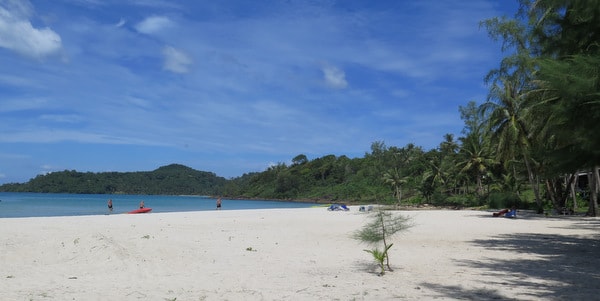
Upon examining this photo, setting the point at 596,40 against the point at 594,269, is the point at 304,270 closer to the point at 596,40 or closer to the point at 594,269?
the point at 594,269

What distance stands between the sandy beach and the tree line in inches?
73.6

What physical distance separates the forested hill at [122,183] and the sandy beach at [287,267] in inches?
5829

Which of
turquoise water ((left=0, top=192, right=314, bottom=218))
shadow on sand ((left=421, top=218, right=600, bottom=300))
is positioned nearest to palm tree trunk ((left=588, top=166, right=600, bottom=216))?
shadow on sand ((left=421, top=218, right=600, bottom=300))

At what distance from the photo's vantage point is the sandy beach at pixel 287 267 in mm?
6715

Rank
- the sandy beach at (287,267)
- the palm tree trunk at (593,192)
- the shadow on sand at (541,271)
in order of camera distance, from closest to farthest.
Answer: the shadow on sand at (541,271) < the sandy beach at (287,267) < the palm tree trunk at (593,192)

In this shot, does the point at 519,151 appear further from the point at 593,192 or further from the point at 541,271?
the point at 541,271

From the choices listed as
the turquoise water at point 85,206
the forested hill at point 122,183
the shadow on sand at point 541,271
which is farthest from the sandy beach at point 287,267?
the forested hill at point 122,183

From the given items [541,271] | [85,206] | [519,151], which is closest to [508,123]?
[519,151]

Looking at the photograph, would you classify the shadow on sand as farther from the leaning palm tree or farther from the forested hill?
the forested hill

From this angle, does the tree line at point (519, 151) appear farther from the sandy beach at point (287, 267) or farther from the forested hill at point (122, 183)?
the forested hill at point (122, 183)

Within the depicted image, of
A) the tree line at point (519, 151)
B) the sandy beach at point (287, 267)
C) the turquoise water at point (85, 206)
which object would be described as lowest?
the sandy beach at point (287, 267)

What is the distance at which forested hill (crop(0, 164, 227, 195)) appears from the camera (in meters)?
147

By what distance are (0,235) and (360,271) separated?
11.0 meters

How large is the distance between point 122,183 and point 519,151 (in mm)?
157320
